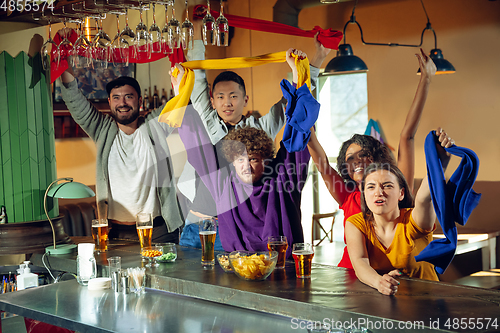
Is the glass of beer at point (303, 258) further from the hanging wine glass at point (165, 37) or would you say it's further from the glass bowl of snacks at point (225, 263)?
the hanging wine glass at point (165, 37)

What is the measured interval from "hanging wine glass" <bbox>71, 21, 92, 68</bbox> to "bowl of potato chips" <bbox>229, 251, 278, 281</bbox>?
1.36 m

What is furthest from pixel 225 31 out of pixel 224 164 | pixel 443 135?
pixel 443 135

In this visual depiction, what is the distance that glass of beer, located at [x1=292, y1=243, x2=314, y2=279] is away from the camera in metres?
1.92

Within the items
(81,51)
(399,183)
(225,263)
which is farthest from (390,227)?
(81,51)

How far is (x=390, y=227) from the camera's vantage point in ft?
6.70

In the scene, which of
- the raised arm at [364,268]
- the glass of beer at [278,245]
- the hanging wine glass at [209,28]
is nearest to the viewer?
the raised arm at [364,268]

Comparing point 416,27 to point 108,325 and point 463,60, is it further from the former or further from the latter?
point 108,325

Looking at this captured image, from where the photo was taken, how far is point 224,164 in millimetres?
2881

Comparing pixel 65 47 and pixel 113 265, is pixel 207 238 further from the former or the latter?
pixel 65 47

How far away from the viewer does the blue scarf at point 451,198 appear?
6.20ft

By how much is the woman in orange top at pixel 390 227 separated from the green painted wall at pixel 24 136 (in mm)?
1857

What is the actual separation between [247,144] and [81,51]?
0.99 metres

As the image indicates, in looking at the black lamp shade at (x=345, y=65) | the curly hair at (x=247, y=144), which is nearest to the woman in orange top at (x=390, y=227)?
the curly hair at (x=247, y=144)

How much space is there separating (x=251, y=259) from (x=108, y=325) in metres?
0.56
